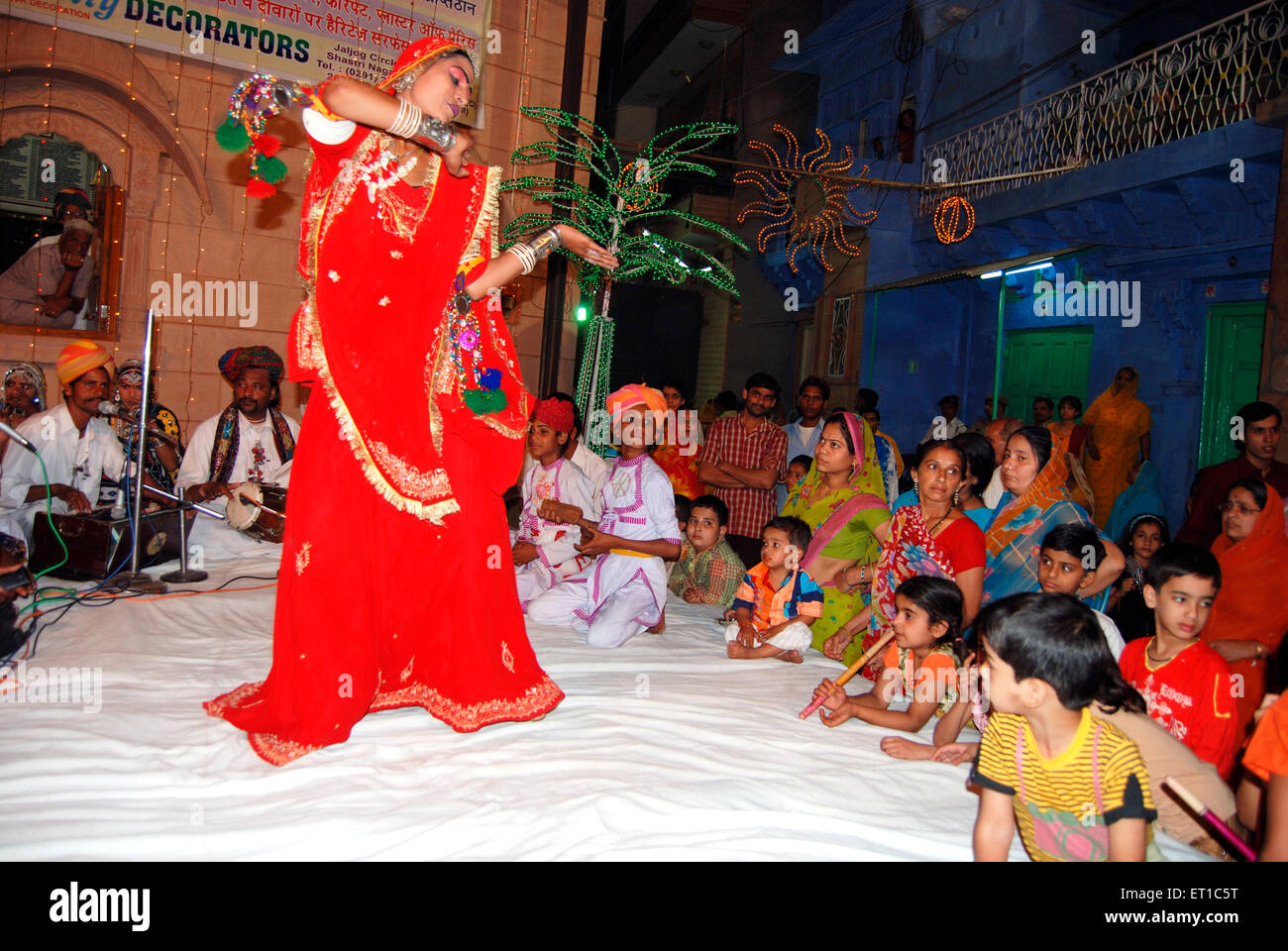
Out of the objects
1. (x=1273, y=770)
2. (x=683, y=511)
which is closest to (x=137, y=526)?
(x=683, y=511)

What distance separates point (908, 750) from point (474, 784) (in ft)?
4.30

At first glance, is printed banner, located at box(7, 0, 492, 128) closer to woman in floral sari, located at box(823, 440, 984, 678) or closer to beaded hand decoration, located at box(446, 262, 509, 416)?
beaded hand decoration, located at box(446, 262, 509, 416)

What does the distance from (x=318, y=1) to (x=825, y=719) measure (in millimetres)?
5724

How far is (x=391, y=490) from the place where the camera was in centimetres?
255

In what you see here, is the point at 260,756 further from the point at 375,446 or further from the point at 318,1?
the point at 318,1

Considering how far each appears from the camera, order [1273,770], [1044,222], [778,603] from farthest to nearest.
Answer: [1044,222], [778,603], [1273,770]

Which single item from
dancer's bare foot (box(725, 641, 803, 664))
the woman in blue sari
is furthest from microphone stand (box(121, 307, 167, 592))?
the woman in blue sari

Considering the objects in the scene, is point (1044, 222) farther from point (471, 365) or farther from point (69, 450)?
point (69, 450)

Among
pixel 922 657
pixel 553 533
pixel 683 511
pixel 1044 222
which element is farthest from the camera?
pixel 1044 222

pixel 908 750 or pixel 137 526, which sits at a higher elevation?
pixel 137 526

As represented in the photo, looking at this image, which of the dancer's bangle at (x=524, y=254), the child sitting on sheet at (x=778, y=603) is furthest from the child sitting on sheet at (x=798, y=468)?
the dancer's bangle at (x=524, y=254)

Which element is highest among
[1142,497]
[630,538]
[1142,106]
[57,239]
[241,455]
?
[1142,106]

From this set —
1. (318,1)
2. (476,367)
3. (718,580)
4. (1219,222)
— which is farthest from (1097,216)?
(476,367)
